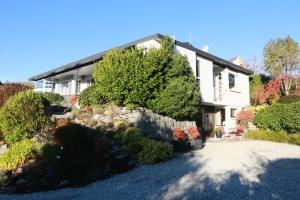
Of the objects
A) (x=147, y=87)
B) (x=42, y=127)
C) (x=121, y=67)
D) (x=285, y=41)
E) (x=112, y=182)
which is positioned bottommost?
(x=112, y=182)

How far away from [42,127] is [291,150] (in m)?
12.4

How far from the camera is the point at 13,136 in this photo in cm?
1410

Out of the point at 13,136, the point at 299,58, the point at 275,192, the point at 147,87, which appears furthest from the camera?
the point at 299,58

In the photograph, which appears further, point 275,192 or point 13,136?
point 13,136

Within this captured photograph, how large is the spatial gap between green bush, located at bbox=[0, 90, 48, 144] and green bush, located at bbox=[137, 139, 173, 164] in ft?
16.4

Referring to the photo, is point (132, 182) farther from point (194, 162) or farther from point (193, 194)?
point (194, 162)

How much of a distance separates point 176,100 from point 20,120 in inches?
325

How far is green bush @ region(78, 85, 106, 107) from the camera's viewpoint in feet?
63.2

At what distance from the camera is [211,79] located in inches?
964

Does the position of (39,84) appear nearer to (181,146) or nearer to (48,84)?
(48,84)

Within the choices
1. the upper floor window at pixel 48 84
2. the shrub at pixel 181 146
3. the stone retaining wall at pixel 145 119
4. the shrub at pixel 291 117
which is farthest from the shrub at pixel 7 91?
the upper floor window at pixel 48 84

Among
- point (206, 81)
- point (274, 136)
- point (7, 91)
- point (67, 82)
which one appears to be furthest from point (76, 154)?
point (67, 82)

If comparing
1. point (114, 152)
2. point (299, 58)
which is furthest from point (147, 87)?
point (299, 58)

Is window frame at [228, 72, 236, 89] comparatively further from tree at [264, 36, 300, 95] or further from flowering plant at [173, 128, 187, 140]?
flowering plant at [173, 128, 187, 140]
